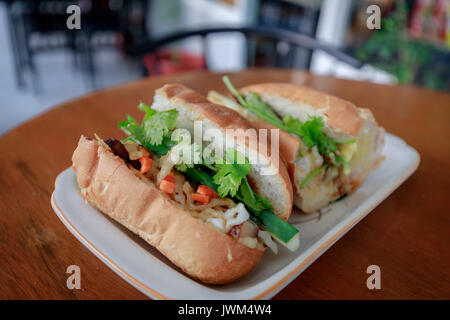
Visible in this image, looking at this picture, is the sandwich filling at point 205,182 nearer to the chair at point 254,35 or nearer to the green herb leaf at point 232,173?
the green herb leaf at point 232,173

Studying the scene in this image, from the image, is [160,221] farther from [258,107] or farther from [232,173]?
[258,107]

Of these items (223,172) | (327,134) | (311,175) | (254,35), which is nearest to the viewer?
(223,172)

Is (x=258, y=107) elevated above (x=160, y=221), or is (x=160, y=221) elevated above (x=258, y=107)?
(x=258, y=107)

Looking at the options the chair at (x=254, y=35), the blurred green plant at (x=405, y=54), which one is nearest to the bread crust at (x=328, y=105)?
the chair at (x=254, y=35)

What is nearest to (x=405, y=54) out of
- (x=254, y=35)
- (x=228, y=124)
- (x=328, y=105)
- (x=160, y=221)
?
(x=254, y=35)

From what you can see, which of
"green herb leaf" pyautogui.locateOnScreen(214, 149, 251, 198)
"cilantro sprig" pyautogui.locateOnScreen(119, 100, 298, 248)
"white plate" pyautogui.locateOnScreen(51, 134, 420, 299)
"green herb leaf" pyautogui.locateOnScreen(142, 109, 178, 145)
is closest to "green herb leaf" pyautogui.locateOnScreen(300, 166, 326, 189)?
"white plate" pyautogui.locateOnScreen(51, 134, 420, 299)
